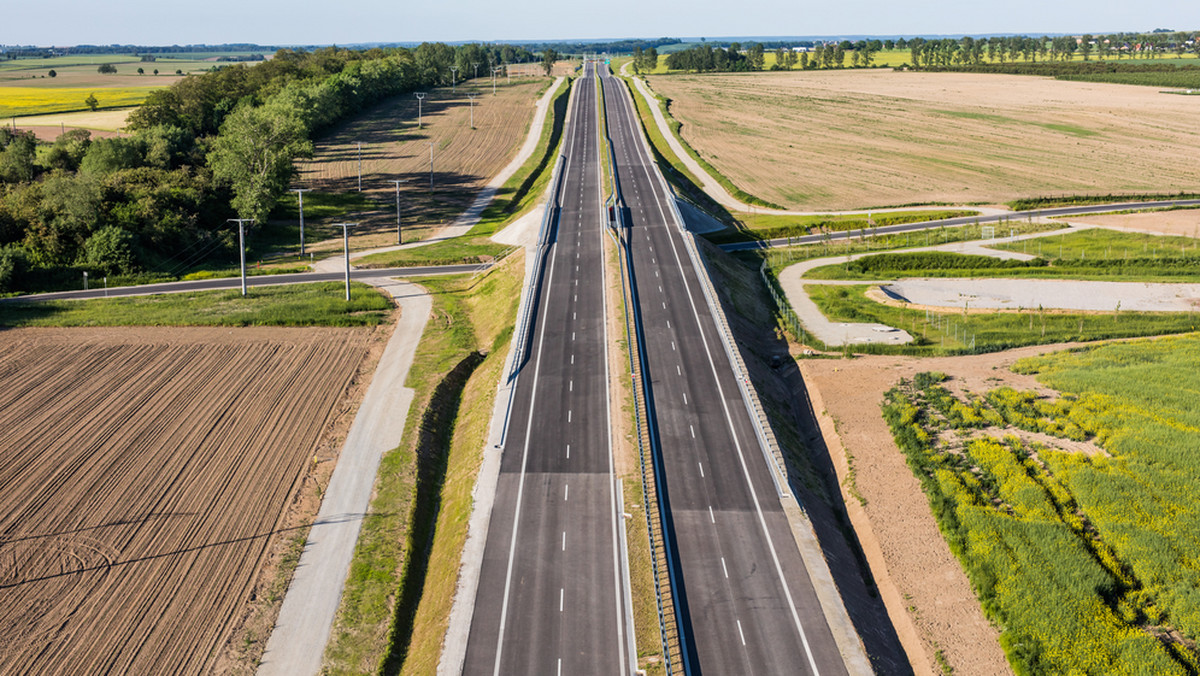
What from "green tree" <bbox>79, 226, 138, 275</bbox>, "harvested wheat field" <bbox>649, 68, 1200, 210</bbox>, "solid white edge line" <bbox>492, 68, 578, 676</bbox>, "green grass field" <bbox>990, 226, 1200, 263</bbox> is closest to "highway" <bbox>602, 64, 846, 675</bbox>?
"solid white edge line" <bbox>492, 68, 578, 676</bbox>

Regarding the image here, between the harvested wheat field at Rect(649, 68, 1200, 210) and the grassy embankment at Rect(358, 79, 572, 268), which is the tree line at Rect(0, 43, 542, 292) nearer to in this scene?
the grassy embankment at Rect(358, 79, 572, 268)

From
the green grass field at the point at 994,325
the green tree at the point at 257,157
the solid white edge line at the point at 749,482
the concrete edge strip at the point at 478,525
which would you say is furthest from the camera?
the green tree at the point at 257,157

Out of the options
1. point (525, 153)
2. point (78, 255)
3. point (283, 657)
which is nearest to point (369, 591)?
point (283, 657)

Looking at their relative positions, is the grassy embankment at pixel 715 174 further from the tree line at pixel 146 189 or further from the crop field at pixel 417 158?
the tree line at pixel 146 189

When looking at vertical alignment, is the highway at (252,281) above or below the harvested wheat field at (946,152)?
below

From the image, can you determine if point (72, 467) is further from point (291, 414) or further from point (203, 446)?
point (291, 414)

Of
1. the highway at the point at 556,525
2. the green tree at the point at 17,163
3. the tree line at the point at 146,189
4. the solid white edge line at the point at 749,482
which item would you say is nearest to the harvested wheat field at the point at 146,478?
the highway at the point at 556,525

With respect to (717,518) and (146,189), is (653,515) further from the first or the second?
(146,189)
